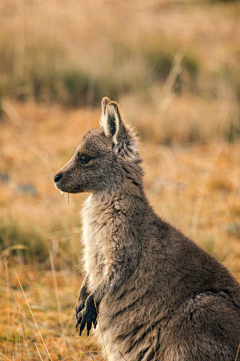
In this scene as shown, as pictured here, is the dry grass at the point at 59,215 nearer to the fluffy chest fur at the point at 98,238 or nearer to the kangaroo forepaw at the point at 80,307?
the kangaroo forepaw at the point at 80,307

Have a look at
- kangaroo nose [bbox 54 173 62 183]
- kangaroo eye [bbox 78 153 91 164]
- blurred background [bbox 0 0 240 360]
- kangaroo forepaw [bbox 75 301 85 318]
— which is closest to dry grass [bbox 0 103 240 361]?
blurred background [bbox 0 0 240 360]

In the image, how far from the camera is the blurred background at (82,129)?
16.3 feet

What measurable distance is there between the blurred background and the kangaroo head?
0.49 meters

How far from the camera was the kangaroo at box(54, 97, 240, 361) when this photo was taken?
2.95 meters

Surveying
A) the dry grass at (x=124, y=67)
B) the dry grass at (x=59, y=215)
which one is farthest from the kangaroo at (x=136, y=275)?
the dry grass at (x=124, y=67)

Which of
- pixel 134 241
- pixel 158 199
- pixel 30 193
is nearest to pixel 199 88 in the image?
pixel 158 199

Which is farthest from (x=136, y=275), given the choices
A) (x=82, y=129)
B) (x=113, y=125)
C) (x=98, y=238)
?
(x=82, y=129)

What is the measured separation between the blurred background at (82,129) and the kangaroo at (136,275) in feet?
1.27

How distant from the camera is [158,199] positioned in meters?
6.80

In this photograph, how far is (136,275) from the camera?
328cm

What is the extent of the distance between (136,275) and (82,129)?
6280mm

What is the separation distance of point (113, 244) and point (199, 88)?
8.79 m

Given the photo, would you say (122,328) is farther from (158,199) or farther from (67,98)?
(67,98)

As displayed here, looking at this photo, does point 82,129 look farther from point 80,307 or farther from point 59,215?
point 80,307
